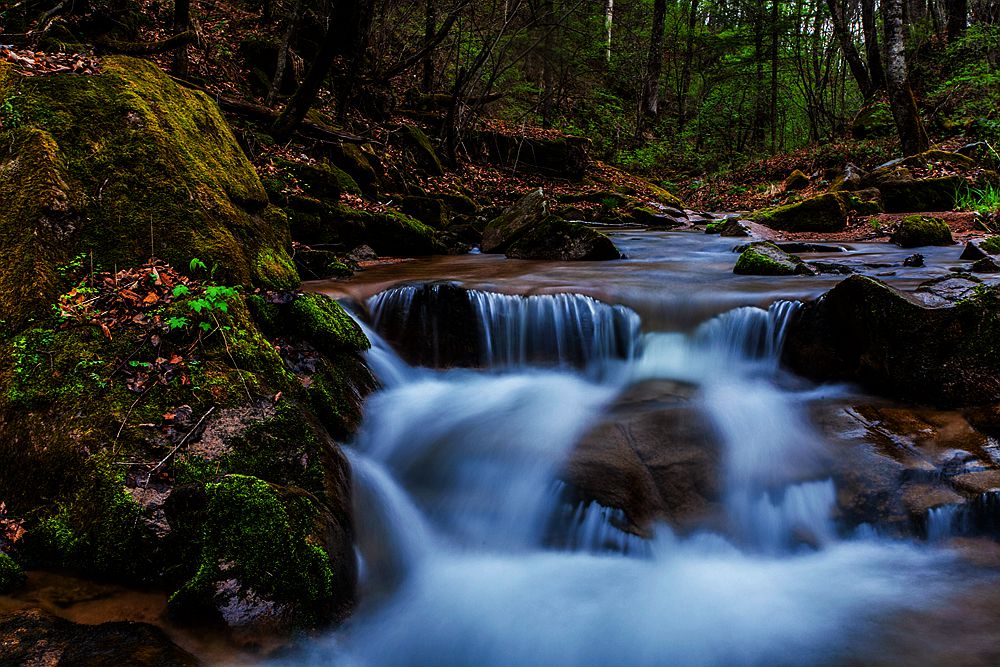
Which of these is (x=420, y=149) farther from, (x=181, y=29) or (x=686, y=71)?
(x=686, y=71)

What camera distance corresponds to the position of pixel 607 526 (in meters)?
3.61

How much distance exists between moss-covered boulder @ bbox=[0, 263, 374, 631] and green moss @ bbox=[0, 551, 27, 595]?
0.12 metres

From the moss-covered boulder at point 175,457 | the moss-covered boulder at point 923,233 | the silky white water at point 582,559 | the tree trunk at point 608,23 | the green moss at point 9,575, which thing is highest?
the tree trunk at point 608,23

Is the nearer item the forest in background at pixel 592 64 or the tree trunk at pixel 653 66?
the forest in background at pixel 592 64

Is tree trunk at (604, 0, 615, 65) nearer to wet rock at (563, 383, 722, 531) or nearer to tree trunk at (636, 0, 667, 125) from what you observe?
tree trunk at (636, 0, 667, 125)

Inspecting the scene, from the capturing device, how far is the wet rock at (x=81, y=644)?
6.91 feet

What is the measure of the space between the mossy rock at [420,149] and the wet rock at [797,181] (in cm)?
1048

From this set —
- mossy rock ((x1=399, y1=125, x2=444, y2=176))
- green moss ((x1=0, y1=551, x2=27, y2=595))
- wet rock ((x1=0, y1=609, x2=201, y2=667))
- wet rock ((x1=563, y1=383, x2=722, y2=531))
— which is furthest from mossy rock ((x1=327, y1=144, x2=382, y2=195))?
wet rock ((x1=0, y1=609, x2=201, y2=667))

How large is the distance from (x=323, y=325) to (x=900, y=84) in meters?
14.1

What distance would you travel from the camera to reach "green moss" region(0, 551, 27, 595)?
2395mm

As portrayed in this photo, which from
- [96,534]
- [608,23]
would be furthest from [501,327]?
[608,23]

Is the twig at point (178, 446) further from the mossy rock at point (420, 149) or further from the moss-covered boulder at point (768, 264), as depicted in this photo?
the mossy rock at point (420, 149)

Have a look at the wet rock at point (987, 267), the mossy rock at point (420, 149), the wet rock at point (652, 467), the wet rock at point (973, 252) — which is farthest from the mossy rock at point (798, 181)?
the wet rock at point (652, 467)

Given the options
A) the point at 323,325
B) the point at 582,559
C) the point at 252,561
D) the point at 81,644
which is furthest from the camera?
the point at 323,325
